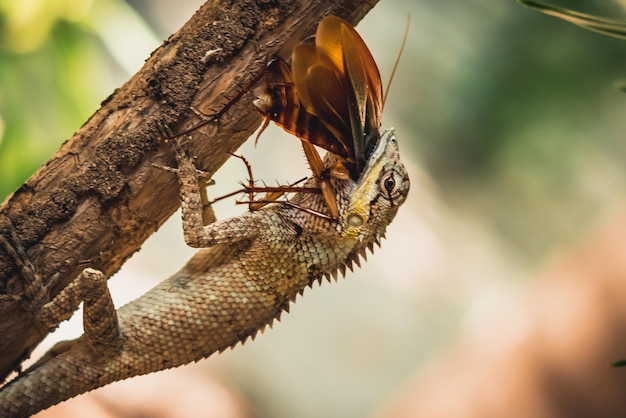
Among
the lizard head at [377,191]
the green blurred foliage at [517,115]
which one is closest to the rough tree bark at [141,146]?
the lizard head at [377,191]

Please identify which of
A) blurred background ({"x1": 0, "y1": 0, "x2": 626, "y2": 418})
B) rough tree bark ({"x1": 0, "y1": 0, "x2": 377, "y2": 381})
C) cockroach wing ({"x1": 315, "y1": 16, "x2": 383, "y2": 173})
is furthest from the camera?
blurred background ({"x1": 0, "y1": 0, "x2": 626, "y2": 418})

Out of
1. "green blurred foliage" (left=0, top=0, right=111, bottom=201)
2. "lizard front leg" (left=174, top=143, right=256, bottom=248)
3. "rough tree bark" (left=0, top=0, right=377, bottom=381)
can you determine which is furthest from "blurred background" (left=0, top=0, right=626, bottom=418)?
"lizard front leg" (left=174, top=143, right=256, bottom=248)

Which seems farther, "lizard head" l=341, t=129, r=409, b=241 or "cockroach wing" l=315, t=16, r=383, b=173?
"lizard head" l=341, t=129, r=409, b=241

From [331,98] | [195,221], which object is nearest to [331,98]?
[331,98]

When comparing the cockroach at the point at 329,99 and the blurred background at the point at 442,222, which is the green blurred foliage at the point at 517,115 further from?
the cockroach at the point at 329,99

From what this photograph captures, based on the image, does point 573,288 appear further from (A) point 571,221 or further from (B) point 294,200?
(B) point 294,200

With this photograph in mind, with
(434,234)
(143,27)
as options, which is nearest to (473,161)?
(434,234)

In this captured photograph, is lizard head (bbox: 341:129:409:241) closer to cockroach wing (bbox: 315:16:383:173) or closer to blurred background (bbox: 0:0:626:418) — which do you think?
cockroach wing (bbox: 315:16:383:173)
